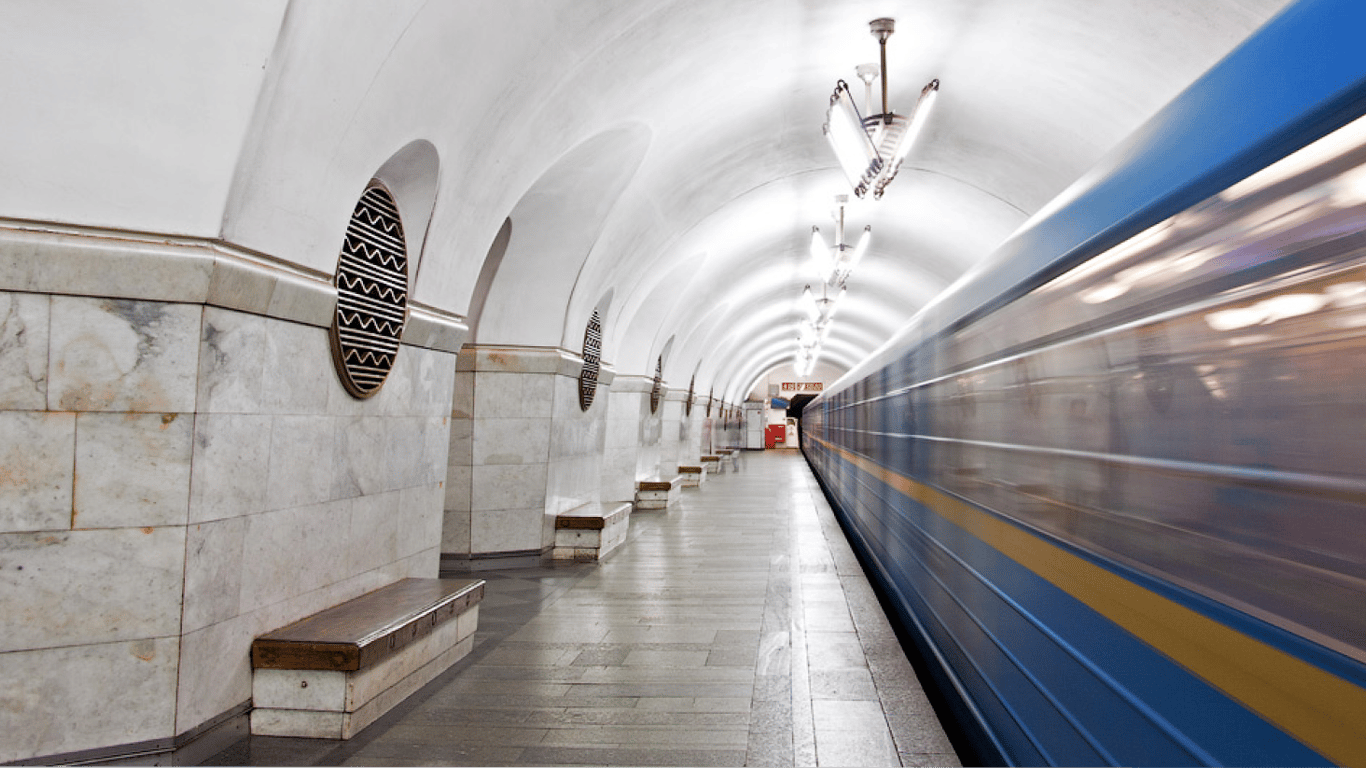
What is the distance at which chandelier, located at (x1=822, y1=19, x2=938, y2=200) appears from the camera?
23.2 ft

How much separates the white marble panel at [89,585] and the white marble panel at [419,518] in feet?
6.98

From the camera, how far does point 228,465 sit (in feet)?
12.3

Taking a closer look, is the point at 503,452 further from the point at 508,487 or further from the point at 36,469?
the point at 36,469

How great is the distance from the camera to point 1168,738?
5.98ft

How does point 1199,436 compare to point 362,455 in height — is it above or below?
above

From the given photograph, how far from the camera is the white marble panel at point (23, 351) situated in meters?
3.22

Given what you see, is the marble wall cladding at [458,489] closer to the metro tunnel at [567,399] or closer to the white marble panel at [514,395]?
the metro tunnel at [567,399]

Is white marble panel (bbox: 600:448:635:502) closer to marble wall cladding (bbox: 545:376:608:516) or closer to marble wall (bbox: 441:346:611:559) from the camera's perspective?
marble wall cladding (bbox: 545:376:608:516)

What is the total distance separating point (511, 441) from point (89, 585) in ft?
16.8

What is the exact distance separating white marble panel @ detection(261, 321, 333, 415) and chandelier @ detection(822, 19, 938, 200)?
4.55 m

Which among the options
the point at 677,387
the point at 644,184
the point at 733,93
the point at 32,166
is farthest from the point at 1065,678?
the point at 677,387

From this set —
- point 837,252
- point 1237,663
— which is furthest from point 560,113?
point 837,252

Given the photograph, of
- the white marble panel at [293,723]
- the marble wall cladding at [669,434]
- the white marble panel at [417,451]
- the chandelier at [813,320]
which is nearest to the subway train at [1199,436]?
the white marble panel at [293,723]

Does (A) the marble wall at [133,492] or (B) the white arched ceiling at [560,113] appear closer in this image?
(A) the marble wall at [133,492]
